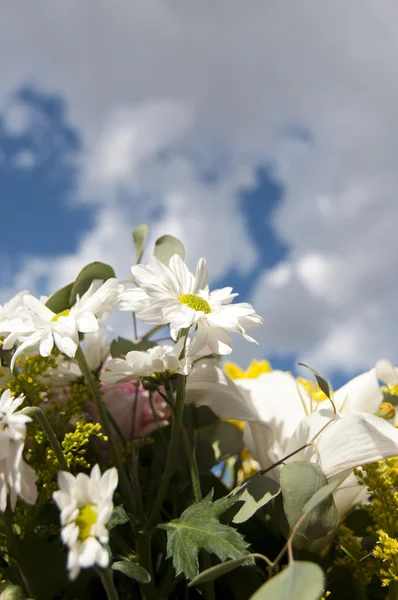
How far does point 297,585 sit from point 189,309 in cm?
22

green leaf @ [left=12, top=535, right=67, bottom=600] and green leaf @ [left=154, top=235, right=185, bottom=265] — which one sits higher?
green leaf @ [left=154, top=235, right=185, bottom=265]

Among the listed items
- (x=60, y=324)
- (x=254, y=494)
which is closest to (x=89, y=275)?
(x=60, y=324)

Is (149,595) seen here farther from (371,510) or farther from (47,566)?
(371,510)

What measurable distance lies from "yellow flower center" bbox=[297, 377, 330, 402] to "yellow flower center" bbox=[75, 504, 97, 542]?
0.39 metres

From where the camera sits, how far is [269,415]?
66 cm

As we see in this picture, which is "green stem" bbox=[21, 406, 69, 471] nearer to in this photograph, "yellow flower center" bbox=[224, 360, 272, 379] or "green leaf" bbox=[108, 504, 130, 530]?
"green leaf" bbox=[108, 504, 130, 530]

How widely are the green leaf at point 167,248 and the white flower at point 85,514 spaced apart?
0.29 meters

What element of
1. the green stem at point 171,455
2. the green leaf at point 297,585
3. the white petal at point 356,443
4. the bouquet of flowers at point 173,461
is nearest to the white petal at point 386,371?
the bouquet of flowers at point 173,461

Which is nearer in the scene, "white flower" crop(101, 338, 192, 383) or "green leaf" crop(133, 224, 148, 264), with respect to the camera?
"white flower" crop(101, 338, 192, 383)

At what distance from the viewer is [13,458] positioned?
14.3 inches

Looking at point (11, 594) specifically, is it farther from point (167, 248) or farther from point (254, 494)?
point (167, 248)

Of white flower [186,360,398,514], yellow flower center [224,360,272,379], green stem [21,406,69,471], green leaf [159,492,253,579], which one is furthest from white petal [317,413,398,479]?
yellow flower center [224,360,272,379]

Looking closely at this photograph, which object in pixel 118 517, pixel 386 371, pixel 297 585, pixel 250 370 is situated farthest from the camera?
pixel 250 370

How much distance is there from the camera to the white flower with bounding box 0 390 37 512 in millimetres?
353
